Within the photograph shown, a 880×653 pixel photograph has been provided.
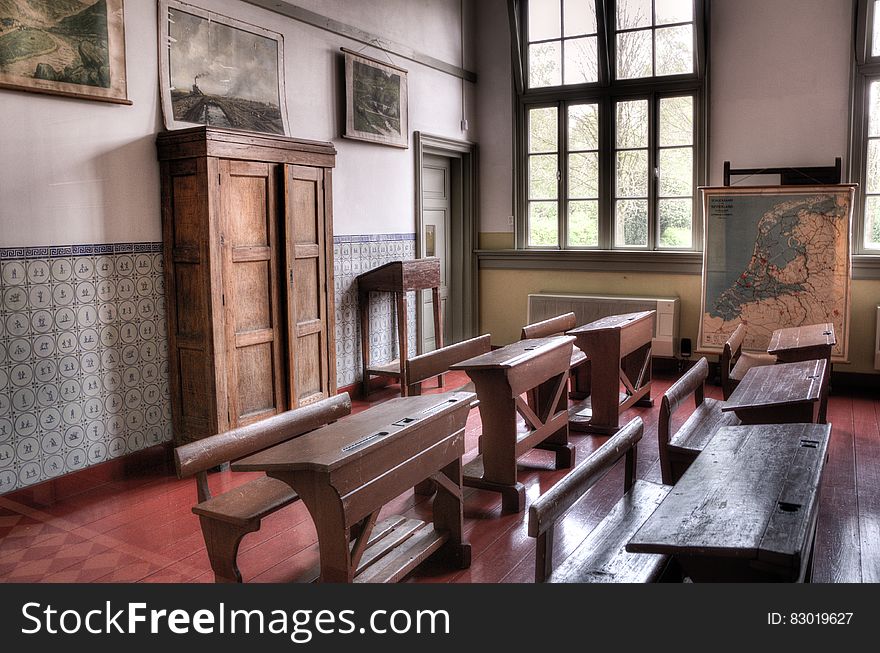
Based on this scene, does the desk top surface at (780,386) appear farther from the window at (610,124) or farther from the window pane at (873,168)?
the window at (610,124)

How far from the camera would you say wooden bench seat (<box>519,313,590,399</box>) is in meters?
5.38

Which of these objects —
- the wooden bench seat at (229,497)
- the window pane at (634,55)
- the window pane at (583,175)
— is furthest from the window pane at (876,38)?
the wooden bench seat at (229,497)

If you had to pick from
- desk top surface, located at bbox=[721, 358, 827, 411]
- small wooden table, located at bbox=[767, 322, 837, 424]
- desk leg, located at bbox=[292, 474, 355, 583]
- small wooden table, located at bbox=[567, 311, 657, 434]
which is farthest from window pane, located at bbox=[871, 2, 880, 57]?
desk leg, located at bbox=[292, 474, 355, 583]

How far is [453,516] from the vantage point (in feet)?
11.1

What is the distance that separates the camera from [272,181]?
5059mm

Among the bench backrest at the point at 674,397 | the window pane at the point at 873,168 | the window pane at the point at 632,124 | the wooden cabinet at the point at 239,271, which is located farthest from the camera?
the window pane at the point at 632,124

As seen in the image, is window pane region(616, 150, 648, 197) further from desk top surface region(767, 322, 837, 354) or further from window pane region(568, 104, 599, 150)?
desk top surface region(767, 322, 837, 354)

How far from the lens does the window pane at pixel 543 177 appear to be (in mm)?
8156

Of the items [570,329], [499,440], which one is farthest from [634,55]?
[499,440]

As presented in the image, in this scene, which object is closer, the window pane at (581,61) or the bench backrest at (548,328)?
the bench backrest at (548,328)

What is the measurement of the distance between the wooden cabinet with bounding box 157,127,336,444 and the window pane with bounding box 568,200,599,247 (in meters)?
3.38

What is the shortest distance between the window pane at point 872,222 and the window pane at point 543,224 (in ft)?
9.49

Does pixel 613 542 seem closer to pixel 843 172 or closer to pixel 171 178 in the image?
pixel 171 178

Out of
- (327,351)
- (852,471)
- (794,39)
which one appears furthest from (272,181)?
(794,39)
